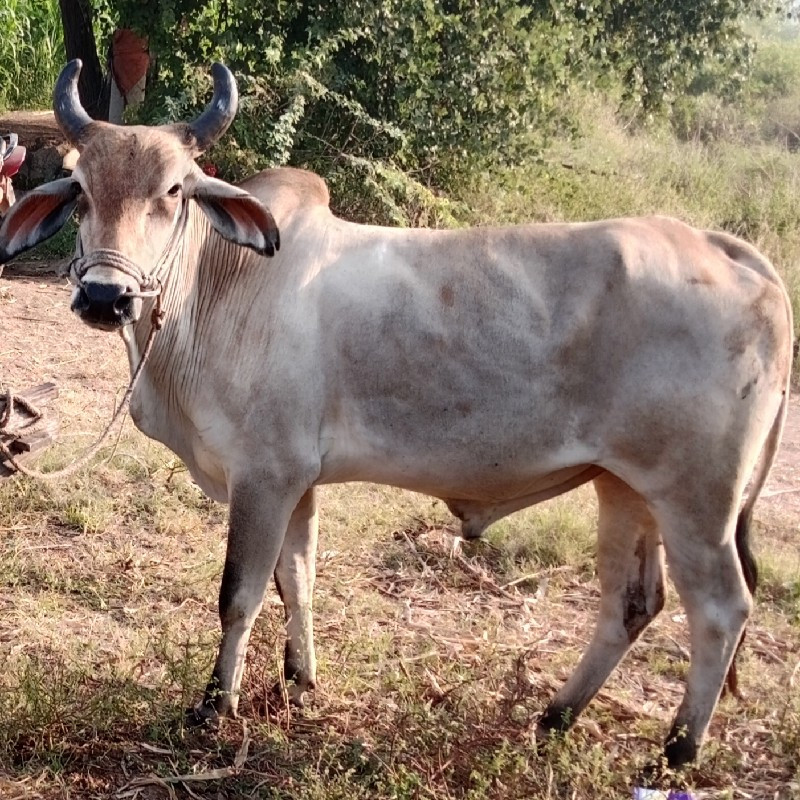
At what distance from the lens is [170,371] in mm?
3264

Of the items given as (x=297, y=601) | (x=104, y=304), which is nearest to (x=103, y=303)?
(x=104, y=304)

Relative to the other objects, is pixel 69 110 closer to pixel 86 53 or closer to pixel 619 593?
pixel 619 593

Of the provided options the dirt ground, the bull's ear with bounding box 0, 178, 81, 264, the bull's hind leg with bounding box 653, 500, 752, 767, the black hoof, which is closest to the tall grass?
the dirt ground

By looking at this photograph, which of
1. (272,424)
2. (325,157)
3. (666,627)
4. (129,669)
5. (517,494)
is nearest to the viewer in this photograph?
(272,424)

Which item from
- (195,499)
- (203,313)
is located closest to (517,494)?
(203,313)

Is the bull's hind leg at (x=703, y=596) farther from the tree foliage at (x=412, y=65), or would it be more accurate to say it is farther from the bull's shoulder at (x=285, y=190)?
the tree foliage at (x=412, y=65)

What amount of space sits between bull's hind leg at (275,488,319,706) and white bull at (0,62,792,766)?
0.91ft

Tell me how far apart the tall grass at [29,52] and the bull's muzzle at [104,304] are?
9678 millimetres

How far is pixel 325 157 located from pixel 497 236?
5.26 meters

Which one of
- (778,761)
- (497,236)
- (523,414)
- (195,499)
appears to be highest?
(497,236)

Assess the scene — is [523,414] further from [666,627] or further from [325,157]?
[325,157]

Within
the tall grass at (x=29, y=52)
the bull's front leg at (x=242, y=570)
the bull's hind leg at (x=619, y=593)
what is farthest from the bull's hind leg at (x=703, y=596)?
the tall grass at (x=29, y=52)

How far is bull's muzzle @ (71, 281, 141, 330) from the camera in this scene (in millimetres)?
2754

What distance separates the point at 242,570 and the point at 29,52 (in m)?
10.5
